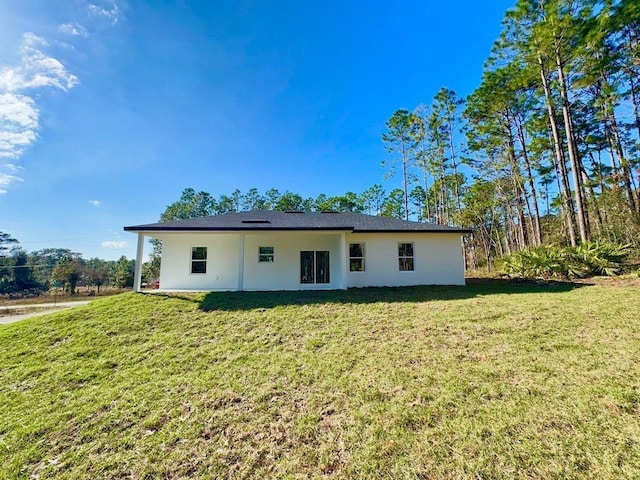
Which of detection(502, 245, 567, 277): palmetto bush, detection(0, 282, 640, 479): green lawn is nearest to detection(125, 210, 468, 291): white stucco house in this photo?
detection(502, 245, 567, 277): palmetto bush

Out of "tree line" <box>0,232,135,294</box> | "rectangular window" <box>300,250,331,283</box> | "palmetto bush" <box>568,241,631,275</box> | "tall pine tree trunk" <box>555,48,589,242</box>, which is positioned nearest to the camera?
"palmetto bush" <box>568,241,631,275</box>

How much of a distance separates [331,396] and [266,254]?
9.08 m

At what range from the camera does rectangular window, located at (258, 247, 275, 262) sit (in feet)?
40.1

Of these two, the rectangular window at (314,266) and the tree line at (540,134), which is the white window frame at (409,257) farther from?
the tree line at (540,134)

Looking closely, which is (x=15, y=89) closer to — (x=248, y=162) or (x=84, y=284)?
(x=248, y=162)

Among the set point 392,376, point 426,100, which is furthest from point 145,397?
point 426,100

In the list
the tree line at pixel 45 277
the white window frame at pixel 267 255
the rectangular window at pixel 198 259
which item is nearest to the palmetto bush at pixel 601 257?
the white window frame at pixel 267 255

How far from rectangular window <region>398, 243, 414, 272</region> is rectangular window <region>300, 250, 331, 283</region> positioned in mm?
3286

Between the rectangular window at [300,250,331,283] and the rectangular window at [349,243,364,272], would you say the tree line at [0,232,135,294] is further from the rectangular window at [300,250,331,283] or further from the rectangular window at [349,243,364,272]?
the rectangular window at [349,243,364,272]

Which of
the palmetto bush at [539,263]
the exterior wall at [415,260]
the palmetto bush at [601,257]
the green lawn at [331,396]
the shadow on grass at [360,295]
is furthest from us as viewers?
the exterior wall at [415,260]

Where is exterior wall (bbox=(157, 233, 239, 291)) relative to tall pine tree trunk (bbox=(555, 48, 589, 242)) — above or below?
below

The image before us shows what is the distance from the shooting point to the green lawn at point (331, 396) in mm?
2605

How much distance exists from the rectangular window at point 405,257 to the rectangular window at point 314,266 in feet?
10.8

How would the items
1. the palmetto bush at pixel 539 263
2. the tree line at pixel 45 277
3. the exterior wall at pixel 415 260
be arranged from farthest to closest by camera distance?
the tree line at pixel 45 277 → the exterior wall at pixel 415 260 → the palmetto bush at pixel 539 263
